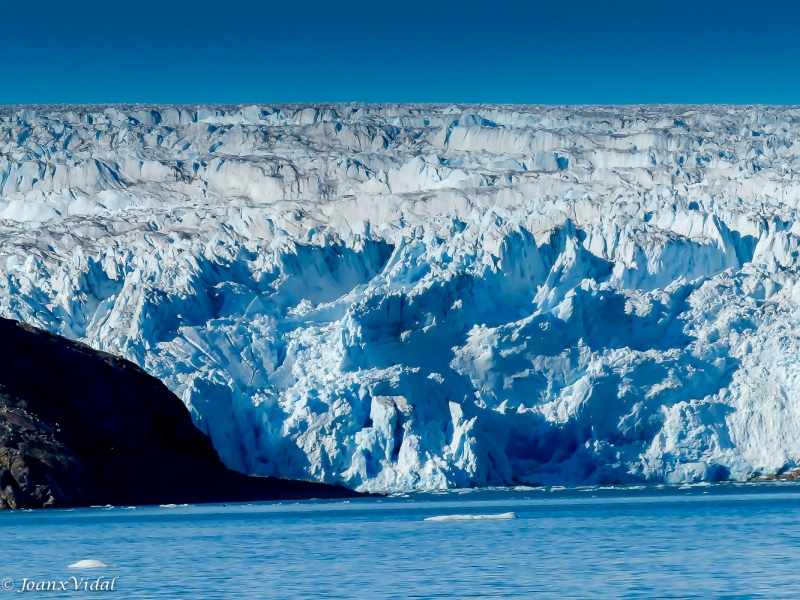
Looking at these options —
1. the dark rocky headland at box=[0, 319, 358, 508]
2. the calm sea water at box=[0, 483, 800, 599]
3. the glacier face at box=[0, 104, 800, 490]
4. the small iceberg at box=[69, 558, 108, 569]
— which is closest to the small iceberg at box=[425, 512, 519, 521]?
the calm sea water at box=[0, 483, 800, 599]

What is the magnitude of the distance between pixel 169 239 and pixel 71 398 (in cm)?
862

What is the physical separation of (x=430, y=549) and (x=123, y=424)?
21.5 meters

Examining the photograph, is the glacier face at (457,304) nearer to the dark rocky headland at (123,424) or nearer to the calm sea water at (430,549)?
the dark rocky headland at (123,424)

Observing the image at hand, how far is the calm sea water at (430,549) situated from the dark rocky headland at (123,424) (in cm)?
293

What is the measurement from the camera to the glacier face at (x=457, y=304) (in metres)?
44.2

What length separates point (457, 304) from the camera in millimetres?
46812

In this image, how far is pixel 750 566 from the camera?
22.7 metres

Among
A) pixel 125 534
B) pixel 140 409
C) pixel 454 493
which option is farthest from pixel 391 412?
pixel 125 534

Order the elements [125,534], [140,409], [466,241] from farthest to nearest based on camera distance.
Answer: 1. [466,241]
2. [140,409]
3. [125,534]

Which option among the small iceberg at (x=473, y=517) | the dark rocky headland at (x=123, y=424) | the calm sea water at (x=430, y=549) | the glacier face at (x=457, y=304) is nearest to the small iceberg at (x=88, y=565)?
the calm sea water at (x=430, y=549)

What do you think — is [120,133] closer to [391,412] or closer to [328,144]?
[328,144]

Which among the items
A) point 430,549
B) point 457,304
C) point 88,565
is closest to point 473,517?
point 430,549

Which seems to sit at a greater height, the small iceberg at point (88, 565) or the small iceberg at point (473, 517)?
the small iceberg at point (473, 517)

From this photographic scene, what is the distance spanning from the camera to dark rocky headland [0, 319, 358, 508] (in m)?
44.5
